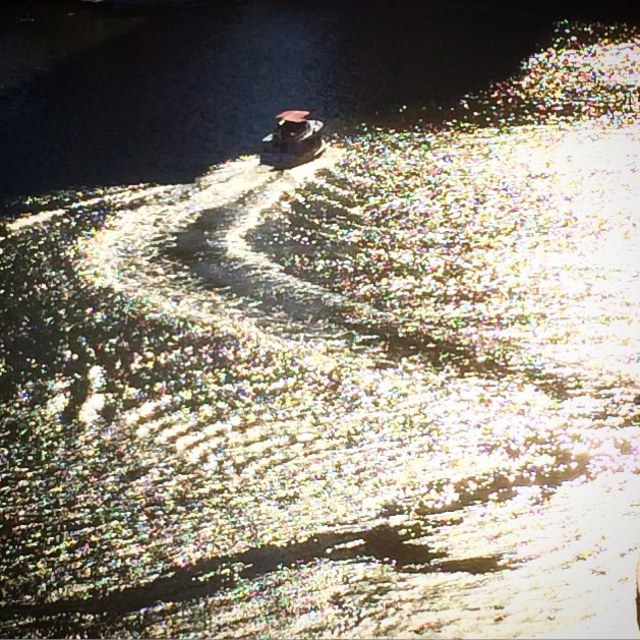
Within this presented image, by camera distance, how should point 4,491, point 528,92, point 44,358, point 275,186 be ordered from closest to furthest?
point 4,491, point 44,358, point 275,186, point 528,92

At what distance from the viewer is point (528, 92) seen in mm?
71250

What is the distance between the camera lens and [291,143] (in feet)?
200

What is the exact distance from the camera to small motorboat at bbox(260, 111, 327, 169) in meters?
60.7

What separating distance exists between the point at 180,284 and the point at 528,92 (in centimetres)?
3222

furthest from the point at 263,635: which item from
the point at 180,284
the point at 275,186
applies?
the point at 275,186

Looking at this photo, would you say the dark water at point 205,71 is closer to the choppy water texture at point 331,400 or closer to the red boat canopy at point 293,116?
the red boat canopy at point 293,116

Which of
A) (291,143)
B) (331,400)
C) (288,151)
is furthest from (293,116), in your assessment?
(331,400)

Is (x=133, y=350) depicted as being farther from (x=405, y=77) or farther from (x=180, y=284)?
(x=405, y=77)

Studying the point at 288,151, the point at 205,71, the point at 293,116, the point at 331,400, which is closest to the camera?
the point at 331,400

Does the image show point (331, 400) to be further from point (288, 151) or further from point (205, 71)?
point (205, 71)

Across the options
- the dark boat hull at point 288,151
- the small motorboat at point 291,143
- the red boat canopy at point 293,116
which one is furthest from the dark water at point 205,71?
the red boat canopy at point 293,116

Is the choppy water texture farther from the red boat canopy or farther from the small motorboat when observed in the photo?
the red boat canopy

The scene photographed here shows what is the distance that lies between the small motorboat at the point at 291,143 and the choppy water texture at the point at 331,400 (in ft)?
2.99

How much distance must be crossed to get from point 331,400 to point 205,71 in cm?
4468
